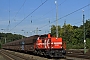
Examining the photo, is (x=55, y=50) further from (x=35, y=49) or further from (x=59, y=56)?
(x=35, y=49)

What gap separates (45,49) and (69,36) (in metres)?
65.6

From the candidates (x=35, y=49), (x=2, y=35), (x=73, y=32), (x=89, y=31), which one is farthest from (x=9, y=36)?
(x=35, y=49)

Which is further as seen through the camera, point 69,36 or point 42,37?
point 69,36

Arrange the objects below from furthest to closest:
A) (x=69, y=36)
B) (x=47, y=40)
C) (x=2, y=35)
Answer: (x=2, y=35) → (x=69, y=36) → (x=47, y=40)

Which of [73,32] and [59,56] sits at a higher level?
[73,32]

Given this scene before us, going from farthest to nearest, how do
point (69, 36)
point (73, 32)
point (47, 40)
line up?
1. point (73, 32)
2. point (69, 36)
3. point (47, 40)

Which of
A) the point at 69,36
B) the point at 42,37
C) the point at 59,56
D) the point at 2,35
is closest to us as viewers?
the point at 59,56

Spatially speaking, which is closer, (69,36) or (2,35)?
(69,36)

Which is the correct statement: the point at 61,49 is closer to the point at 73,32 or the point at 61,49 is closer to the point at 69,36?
the point at 69,36

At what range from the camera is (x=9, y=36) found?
515ft

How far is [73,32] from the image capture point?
108 meters

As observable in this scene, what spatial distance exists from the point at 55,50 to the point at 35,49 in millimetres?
8380

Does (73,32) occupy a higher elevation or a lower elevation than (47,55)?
higher

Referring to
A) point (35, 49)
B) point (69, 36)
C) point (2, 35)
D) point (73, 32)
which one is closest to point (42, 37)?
point (35, 49)
